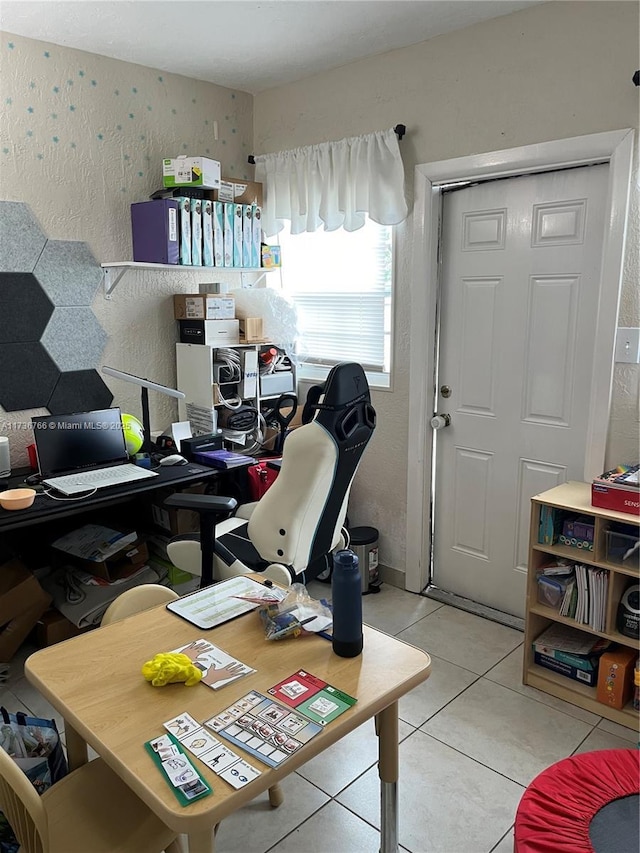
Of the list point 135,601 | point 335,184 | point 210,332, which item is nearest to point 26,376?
point 210,332

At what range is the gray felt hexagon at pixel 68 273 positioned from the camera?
10.1ft

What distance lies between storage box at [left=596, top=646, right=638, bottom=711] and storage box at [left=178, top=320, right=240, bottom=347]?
229 cm

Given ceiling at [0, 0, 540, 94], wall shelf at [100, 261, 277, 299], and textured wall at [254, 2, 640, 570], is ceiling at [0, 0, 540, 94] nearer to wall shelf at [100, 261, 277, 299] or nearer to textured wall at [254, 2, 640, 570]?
textured wall at [254, 2, 640, 570]

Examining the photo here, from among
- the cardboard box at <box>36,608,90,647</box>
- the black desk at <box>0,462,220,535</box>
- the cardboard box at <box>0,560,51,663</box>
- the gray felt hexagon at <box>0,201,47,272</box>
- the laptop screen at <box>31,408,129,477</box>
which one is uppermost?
the gray felt hexagon at <box>0,201,47,272</box>

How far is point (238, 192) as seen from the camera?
3.55m

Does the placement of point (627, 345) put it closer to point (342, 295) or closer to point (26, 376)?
point (342, 295)

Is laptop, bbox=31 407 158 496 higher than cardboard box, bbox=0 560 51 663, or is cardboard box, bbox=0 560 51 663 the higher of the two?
laptop, bbox=31 407 158 496

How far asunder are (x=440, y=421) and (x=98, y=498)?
1.65 m

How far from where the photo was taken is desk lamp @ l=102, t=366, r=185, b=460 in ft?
10.2

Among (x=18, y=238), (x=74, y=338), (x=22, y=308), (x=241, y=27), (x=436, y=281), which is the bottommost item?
(x=74, y=338)

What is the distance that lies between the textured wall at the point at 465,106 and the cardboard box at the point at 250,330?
2.48 ft

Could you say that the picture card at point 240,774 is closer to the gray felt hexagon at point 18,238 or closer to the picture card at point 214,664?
the picture card at point 214,664

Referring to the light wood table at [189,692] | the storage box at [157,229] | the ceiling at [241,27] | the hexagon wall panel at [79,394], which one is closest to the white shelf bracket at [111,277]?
the storage box at [157,229]

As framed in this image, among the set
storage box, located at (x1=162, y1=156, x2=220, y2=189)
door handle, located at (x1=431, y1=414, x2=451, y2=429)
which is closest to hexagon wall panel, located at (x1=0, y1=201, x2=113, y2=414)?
storage box, located at (x1=162, y1=156, x2=220, y2=189)
